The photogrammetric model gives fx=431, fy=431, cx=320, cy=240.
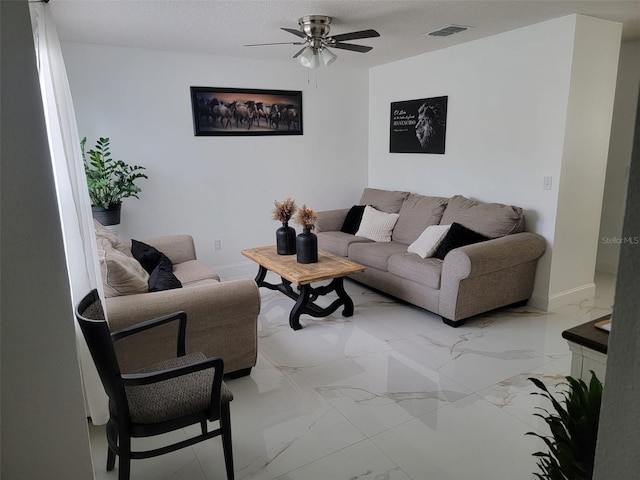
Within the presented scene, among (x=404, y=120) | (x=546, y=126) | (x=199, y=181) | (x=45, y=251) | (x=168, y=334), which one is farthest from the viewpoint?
(x=404, y=120)

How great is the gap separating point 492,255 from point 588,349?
198cm

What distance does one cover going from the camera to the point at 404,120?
16.5ft

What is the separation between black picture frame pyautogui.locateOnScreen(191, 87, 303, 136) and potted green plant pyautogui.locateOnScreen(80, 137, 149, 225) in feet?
2.90

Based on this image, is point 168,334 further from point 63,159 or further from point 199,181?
point 199,181

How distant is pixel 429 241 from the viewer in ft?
12.8

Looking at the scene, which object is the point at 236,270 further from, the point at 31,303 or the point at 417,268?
the point at 31,303

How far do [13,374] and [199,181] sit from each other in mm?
3789

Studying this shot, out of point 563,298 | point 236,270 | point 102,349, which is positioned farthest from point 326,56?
point 563,298

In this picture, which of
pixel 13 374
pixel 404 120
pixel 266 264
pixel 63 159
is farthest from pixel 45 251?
pixel 404 120

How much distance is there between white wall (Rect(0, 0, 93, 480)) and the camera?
1.00 meters

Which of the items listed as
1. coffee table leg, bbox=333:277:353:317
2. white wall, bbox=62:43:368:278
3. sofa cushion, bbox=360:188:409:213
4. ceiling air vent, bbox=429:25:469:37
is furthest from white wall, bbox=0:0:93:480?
sofa cushion, bbox=360:188:409:213

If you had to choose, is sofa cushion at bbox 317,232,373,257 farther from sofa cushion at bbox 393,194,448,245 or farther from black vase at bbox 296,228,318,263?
black vase at bbox 296,228,318,263

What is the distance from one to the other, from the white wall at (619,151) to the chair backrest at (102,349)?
A: 4.61m

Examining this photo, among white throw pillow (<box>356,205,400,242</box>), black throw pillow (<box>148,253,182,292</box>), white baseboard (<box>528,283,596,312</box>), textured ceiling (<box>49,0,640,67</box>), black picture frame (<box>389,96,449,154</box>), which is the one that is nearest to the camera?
black throw pillow (<box>148,253,182,292</box>)
